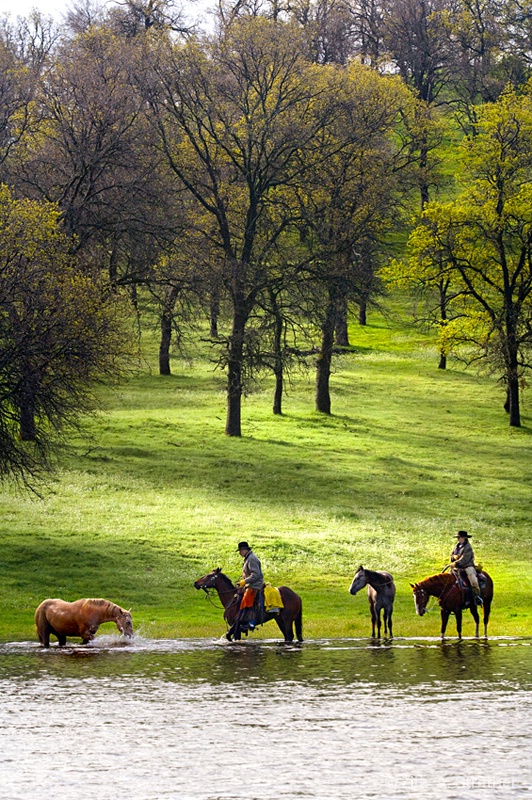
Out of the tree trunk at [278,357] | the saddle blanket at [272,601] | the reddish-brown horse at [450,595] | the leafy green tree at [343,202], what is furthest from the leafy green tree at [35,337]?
the leafy green tree at [343,202]

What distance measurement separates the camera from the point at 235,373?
182 feet

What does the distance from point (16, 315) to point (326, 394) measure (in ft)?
105

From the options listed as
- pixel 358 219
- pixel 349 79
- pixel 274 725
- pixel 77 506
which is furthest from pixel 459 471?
pixel 274 725

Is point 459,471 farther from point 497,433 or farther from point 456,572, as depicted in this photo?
point 456,572

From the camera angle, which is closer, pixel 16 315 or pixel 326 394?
pixel 16 315

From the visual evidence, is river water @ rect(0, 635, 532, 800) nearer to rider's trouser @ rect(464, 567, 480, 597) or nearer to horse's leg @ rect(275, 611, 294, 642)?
horse's leg @ rect(275, 611, 294, 642)

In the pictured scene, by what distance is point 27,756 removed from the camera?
579 inches

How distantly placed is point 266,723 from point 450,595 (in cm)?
1117

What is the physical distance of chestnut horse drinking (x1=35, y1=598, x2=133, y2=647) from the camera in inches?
990

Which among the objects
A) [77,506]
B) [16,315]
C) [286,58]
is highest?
[286,58]

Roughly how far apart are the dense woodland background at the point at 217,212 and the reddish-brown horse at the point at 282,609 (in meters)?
10.4

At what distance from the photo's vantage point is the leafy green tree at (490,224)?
63.9 m

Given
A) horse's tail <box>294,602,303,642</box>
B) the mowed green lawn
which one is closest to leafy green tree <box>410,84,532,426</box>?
the mowed green lawn

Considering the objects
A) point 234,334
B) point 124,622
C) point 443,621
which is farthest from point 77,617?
point 234,334
